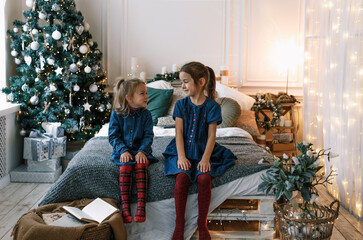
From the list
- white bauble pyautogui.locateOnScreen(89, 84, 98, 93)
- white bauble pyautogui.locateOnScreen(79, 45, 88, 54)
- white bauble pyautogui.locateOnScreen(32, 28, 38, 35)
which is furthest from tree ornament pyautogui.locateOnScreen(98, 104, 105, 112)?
white bauble pyautogui.locateOnScreen(32, 28, 38, 35)

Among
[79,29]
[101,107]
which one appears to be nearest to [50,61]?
[79,29]

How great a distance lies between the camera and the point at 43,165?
403 centimetres

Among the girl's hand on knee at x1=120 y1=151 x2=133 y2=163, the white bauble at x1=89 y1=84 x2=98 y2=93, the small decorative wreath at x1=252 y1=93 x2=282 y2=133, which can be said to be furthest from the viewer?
the small decorative wreath at x1=252 y1=93 x2=282 y2=133

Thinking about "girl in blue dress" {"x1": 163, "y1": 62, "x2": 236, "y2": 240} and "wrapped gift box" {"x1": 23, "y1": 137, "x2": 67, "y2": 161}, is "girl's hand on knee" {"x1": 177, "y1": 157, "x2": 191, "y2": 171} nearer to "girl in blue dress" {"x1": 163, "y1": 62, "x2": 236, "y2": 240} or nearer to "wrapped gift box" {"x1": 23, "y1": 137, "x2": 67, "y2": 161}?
"girl in blue dress" {"x1": 163, "y1": 62, "x2": 236, "y2": 240}

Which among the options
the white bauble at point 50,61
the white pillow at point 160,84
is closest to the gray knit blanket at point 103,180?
the white bauble at point 50,61

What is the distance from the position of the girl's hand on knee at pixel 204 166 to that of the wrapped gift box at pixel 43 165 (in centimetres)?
207

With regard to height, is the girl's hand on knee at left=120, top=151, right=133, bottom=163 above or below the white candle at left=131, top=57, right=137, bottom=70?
below

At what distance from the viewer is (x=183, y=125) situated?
2721 mm

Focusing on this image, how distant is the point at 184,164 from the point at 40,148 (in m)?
2.02

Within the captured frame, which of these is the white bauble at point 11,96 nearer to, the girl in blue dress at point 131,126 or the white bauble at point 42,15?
the white bauble at point 42,15

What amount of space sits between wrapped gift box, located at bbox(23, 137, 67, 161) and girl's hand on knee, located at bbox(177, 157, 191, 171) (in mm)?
1949

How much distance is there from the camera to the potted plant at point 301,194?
2.30 m

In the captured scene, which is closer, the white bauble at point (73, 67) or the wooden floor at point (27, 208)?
the wooden floor at point (27, 208)

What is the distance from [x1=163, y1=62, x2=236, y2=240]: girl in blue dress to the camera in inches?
97.3
